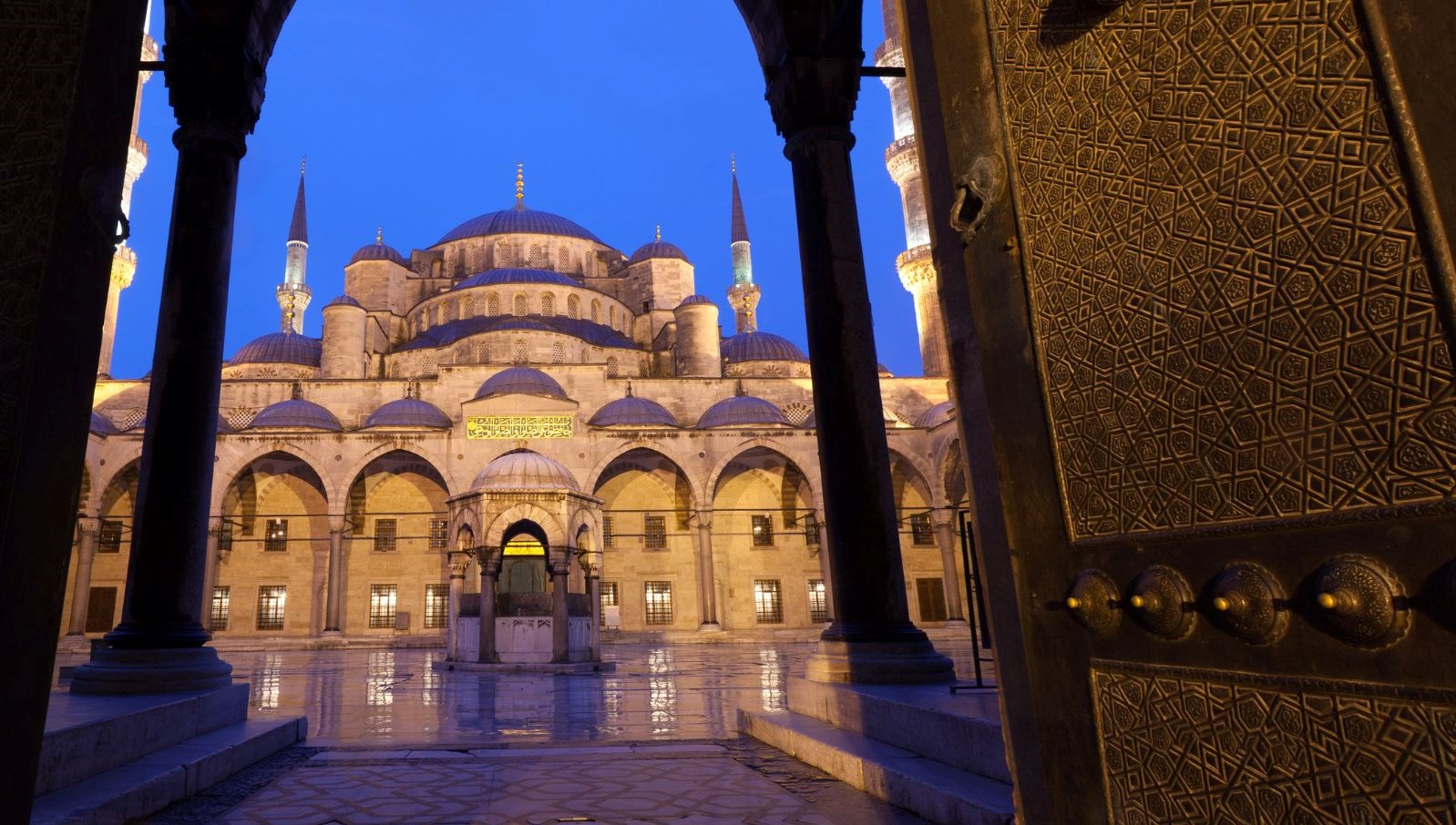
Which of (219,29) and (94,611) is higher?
(219,29)

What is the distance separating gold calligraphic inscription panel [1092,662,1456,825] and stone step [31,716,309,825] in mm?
2763

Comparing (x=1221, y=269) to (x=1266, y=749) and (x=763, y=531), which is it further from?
(x=763, y=531)

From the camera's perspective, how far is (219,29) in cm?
457

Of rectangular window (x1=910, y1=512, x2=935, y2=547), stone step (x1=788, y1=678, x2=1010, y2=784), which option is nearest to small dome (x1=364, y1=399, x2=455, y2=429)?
rectangular window (x1=910, y1=512, x2=935, y2=547)

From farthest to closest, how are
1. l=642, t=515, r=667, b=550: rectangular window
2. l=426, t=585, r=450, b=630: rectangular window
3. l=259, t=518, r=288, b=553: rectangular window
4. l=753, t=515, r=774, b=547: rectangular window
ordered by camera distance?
l=753, t=515, r=774, b=547: rectangular window
l=642, t=515, r=667, b=550: rectangular window
l=259, t=518, r=288, b=553: rectangular window
l=426, t=585, r=450, b=630: rectangular window

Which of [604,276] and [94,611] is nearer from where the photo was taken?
[94,611]

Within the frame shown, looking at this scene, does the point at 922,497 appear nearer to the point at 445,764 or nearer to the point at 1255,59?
the point at 445,764

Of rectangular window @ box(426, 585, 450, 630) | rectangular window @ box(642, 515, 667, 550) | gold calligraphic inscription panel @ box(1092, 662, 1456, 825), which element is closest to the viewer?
gold calligraphic inscription panel @ box(1092, 662, 1456, 825)

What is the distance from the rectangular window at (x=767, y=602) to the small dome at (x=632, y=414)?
542 cm

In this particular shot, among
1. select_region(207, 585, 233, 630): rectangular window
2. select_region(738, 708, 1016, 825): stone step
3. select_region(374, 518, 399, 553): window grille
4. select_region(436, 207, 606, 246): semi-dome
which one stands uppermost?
select_region(436, 207, 606, 246): semi-dome

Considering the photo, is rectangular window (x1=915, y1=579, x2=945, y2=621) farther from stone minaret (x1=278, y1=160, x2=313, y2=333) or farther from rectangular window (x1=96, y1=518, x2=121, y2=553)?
stone minaret (x1=278, y1=160, x2=313, y2=333)

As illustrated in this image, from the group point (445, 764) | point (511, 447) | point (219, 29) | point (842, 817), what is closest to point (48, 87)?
point (842, 817)

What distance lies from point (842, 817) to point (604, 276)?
98.6 feet

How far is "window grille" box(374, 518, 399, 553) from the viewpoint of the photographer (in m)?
22.9
